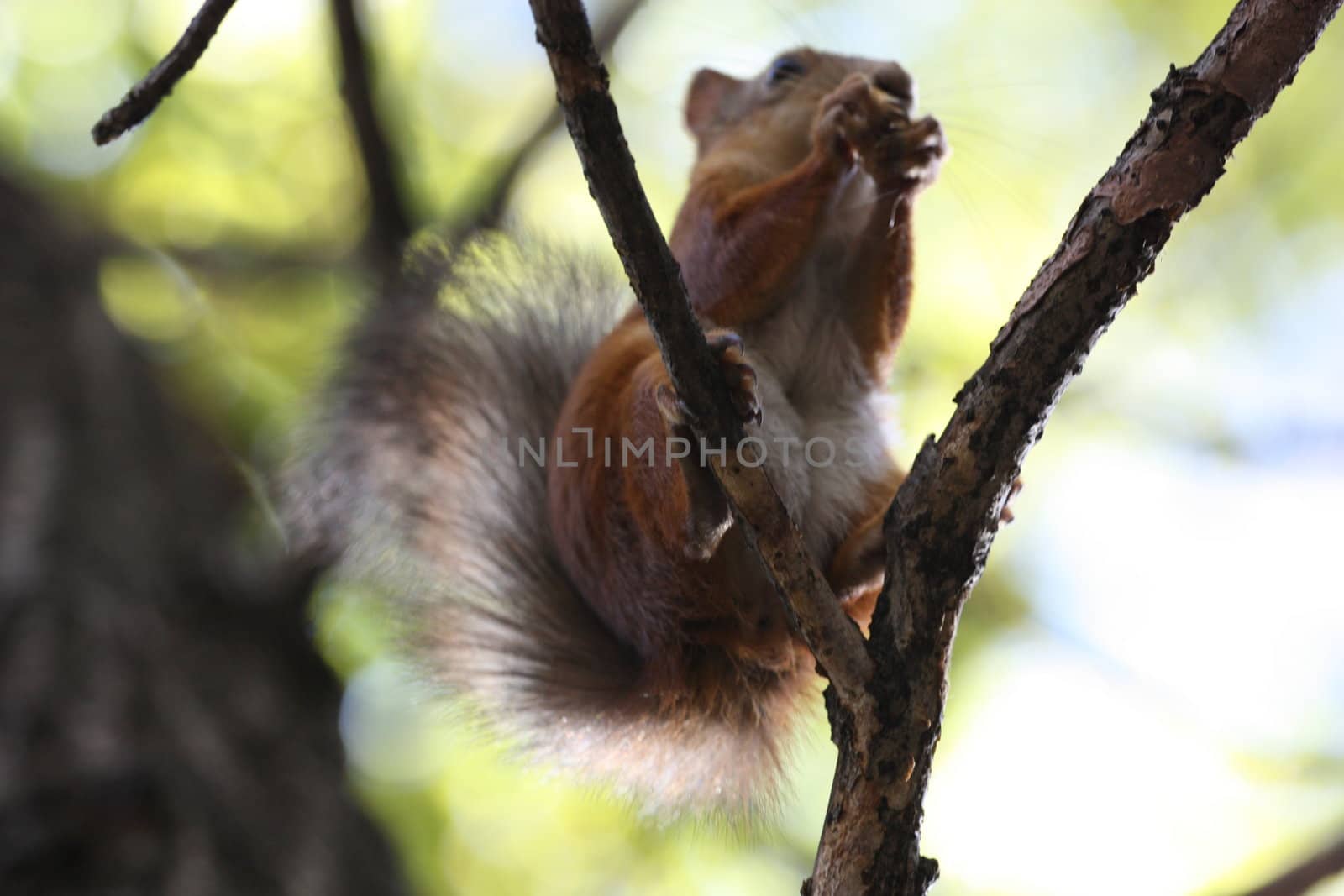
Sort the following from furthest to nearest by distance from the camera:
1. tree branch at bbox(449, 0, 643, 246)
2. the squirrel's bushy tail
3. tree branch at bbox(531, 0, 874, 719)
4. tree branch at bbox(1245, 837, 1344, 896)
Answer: tree branch at bbox(449, 0, 643, 246) → the squirrel's bushy tail → tree branch at bbox(1245, 837, 1344, 896) → tree branch at bbox(531, 0, 874, 719)

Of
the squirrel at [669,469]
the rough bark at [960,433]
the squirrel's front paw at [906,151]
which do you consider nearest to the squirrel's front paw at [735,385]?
the squirrel at [669,469]

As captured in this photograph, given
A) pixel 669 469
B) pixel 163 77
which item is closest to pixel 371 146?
pixel 669 469

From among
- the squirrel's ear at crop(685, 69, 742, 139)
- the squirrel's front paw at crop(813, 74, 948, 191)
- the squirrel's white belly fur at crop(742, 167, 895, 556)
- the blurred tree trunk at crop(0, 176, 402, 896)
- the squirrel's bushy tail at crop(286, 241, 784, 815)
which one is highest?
the squirrel's ear at crop(685, 69, 742, 139)

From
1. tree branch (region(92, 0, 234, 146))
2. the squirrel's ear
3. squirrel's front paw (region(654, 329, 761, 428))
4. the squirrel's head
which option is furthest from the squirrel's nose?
tree branch (region(92, 0, 234, 146))

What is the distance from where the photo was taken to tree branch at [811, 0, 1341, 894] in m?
1.34

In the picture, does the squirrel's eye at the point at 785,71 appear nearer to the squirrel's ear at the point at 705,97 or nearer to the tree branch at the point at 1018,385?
the squirrel's ear at the point at 705,97

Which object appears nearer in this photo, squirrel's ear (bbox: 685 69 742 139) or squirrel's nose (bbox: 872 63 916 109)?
squirrel's nose (bbox: 872 63 916 109)

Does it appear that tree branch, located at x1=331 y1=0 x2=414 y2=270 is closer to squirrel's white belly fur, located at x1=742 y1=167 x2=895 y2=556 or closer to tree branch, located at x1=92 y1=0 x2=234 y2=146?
squirrel's white belly fur, located at x1=742 y1=167 x2=895 y2=556

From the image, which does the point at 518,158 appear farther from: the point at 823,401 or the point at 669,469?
the point at 669,469

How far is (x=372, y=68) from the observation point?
9.87 ft

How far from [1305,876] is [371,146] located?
2.66 metres

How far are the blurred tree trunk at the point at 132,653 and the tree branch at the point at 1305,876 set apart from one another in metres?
1.90

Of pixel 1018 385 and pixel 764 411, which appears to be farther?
pixel 764 411

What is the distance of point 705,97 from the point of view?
2912mm
